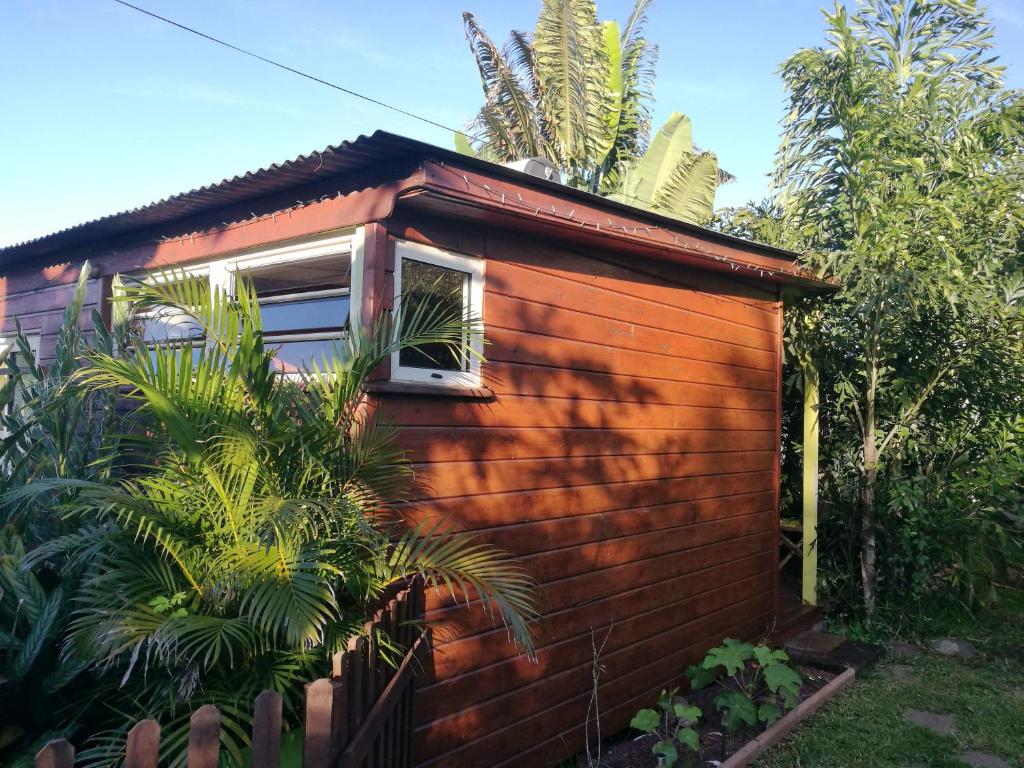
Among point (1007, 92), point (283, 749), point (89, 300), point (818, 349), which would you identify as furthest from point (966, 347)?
point (89, 300)

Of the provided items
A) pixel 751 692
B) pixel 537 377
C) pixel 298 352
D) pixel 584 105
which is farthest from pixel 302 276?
pixel 584 105

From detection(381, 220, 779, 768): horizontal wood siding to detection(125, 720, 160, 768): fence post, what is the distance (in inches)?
79.5

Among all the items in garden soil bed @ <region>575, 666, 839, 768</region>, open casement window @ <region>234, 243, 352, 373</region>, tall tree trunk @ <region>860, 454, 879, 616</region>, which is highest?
open casement window @ <region>234, 243, 352, 373</region>

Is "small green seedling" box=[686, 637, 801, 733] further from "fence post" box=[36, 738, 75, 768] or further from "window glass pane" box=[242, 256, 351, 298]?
"fence post" box=[36, 738, 75, 768]

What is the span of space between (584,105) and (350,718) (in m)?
10.7

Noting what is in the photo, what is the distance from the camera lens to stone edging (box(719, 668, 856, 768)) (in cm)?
428

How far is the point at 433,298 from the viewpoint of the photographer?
383 cm

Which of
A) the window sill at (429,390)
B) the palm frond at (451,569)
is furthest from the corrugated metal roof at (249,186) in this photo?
the palm frond at (451,569)

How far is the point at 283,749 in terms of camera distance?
91.0 inches

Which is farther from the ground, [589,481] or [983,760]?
[589,481]

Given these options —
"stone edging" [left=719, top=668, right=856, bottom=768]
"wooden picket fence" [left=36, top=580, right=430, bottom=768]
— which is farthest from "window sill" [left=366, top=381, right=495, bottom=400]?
"stone edging" [left=719, top=668, right=856, bottom=768]

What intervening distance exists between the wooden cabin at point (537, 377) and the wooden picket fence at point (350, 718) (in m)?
0.46

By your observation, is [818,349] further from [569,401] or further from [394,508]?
[394,508]

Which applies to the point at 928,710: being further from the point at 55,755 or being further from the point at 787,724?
the point at 55,755
